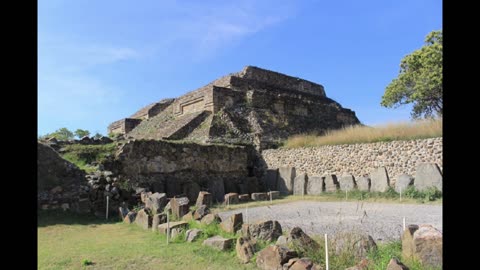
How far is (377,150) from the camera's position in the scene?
13.0 meters

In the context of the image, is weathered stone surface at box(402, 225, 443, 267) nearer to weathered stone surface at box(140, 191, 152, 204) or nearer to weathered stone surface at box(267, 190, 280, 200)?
weathered stone surface at box(140, 191, 152, 204)

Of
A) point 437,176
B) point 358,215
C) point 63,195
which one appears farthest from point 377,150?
point 63,195

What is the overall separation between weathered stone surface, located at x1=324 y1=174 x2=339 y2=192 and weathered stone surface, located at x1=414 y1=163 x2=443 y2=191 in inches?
116

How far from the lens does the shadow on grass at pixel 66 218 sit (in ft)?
29.9

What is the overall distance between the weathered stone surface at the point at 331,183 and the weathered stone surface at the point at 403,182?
2.27m

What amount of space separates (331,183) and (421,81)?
434 inches

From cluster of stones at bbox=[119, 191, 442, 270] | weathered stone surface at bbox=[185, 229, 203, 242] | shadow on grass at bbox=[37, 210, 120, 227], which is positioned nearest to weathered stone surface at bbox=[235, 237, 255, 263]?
cluster of stones at bbox=[119, 191, 442, 270]

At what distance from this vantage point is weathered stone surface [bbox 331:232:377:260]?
4.43m

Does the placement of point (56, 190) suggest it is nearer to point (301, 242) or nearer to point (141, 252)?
point (141, 252)

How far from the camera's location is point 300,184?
46.7 feet

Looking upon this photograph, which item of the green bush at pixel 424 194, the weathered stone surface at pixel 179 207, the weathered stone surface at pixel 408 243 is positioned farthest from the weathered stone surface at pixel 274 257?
the green bush at pixel 424 194

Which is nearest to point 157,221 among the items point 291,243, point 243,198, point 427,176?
Result: point 291,243

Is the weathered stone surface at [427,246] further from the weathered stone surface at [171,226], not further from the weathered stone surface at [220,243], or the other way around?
the weathered stone surface at [171,226]

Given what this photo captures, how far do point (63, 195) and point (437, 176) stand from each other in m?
11.2
